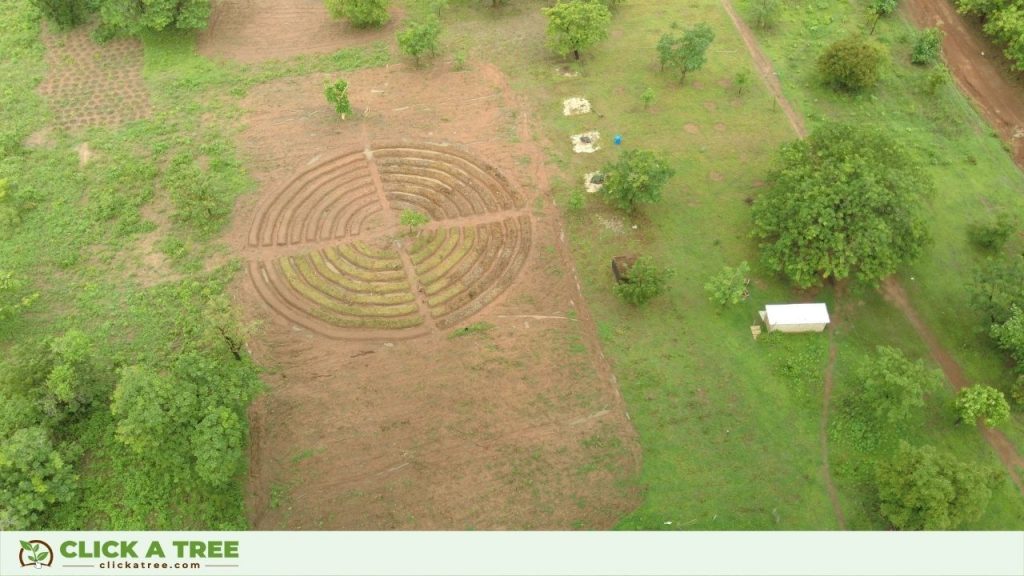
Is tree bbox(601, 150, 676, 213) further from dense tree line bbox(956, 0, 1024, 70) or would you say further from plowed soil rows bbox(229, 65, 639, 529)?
dense tree line bbox(956, 0, 1024, 70)

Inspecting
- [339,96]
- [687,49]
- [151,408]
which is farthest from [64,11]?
[687,49]

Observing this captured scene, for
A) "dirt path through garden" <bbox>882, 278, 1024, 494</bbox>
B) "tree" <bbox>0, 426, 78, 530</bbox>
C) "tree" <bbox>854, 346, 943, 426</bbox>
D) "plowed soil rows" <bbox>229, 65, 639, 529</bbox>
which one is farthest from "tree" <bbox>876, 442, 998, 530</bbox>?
"tree" <bbox>0, 426, 78, 530</bbox>

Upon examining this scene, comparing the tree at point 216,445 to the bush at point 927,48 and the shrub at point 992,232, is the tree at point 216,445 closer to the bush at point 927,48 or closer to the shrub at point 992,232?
the shrub at point 992,232

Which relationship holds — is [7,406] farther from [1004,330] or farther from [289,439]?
[1004,330]

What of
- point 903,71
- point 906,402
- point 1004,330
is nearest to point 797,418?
point 906,402

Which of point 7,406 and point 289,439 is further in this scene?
point 289,439
